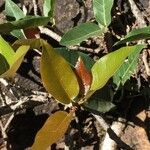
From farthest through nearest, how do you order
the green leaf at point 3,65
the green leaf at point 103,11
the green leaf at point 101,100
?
the green leaf at point 103,11 < the green leaf at point 101,100 < the green leaf at point 3,65

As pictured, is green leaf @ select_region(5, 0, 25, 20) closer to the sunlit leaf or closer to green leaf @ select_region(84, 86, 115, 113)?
the sunlit leaf

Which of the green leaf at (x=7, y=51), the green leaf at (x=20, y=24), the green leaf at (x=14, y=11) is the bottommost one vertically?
the green leaf at (x=7, y=51)

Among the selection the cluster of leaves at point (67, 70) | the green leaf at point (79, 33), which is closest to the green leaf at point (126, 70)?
the cluster of leaves at point (67, 70)

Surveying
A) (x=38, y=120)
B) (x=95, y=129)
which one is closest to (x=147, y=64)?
(x=95, y=129)

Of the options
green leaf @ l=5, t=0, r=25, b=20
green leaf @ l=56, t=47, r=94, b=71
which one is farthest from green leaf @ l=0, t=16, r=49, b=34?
green leaf @ l=5, t=0, r=25, b=20

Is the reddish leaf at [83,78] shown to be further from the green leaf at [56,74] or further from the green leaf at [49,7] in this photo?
the green leaf at [49,7]

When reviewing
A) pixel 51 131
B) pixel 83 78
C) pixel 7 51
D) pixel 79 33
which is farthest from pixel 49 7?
pixel 51 131

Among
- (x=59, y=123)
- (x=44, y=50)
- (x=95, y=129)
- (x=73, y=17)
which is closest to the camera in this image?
(x=44, y=50)

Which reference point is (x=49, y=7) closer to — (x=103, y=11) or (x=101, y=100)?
(x=103, y=11)

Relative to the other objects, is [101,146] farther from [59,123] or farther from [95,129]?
[59,123]
